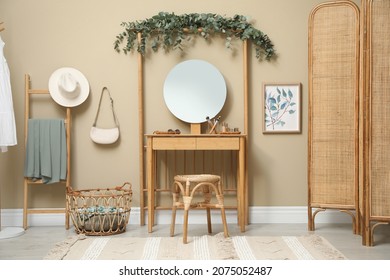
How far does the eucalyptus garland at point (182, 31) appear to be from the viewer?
4750mm

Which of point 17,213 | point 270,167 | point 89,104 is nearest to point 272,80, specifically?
point 270,167

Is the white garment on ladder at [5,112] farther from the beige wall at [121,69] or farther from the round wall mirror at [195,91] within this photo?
the round wall mirror at [195,91]

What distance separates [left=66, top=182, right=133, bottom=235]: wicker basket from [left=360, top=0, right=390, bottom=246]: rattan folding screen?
2.02 m

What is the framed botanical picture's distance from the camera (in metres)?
4.89

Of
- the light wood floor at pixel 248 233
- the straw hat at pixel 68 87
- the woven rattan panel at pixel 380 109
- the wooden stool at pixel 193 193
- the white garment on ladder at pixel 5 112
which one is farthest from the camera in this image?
the straw hat at pixel 68 87

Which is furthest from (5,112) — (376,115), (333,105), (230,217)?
(376,115)

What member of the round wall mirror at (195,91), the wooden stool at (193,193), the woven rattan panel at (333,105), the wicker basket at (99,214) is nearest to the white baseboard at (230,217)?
the wicker basket at (99,214)

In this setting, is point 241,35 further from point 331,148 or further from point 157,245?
point 157,245

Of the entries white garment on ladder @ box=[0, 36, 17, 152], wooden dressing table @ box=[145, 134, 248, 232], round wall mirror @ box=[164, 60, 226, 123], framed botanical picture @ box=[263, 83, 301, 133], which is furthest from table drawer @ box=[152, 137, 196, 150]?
white garment on ladder @ box=[0, 36, 17, 152]

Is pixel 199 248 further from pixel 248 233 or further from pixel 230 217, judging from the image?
pixel 230 217

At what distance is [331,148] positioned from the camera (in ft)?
14.6

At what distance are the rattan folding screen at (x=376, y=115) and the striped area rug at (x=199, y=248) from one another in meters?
0.46

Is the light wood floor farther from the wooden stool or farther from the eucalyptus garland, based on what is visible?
the eucalyptus garland

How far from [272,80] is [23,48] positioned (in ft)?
7.83
